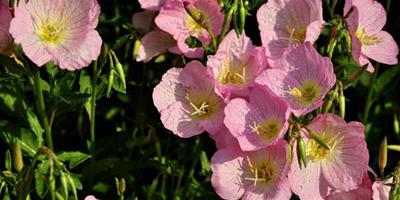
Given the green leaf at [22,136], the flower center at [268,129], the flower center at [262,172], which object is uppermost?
the flower center at [268,129]

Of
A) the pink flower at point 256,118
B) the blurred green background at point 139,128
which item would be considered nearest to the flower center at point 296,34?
the blurred green background at point 139,128

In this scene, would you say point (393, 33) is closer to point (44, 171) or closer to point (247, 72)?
point (247, 72)

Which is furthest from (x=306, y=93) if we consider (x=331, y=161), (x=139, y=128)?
(x=139, y=128)

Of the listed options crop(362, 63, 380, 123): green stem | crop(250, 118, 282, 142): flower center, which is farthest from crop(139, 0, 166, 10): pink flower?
crop(362, 63, 380, 123): green stem

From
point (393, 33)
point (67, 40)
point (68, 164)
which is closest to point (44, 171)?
point (68, 164)

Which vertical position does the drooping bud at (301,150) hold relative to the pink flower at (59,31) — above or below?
below

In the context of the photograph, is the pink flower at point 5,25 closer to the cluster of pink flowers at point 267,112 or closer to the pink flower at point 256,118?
the cluster of pink flowers at point 267,112
